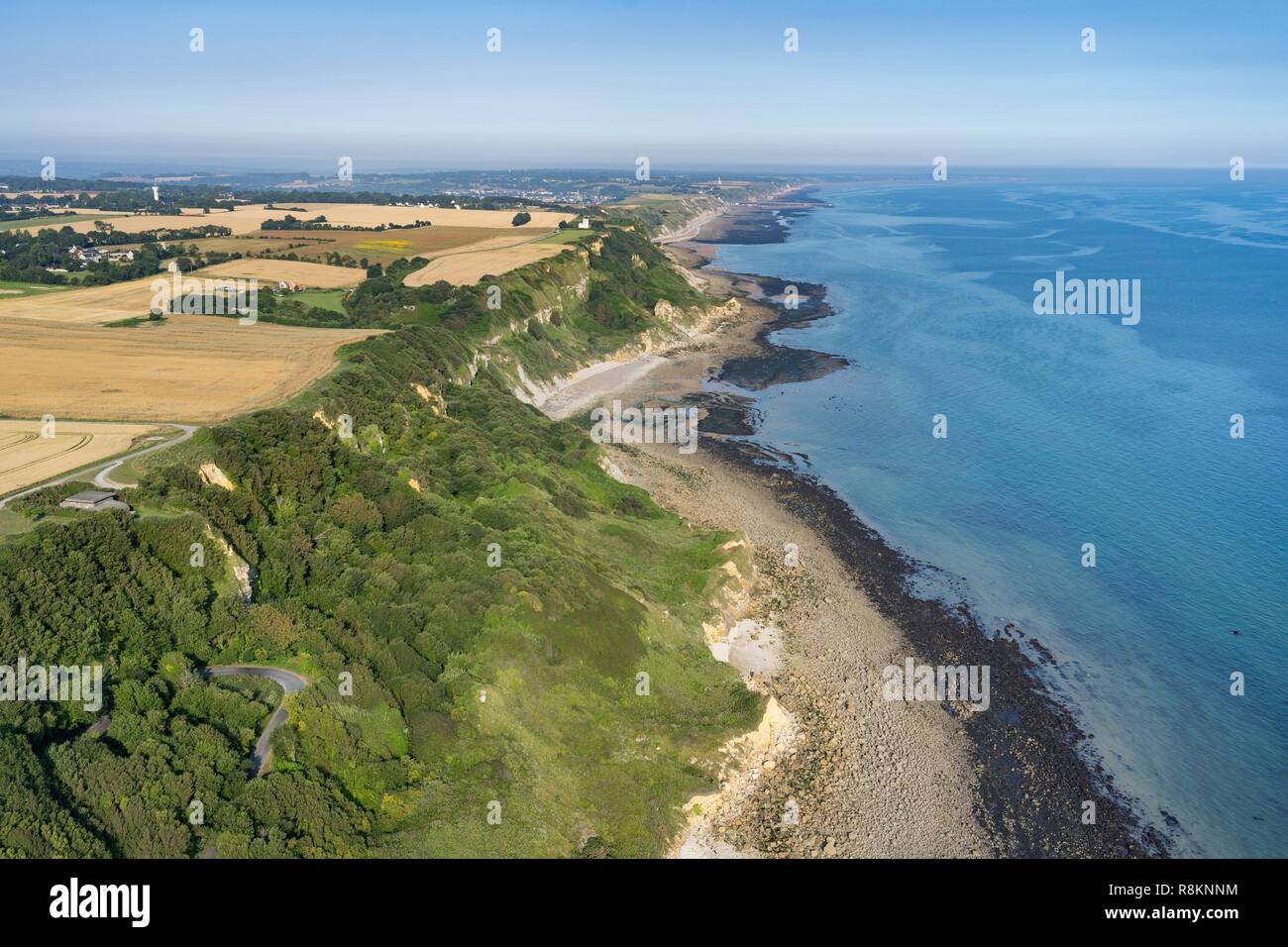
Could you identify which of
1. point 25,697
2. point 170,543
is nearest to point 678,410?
point 170,543

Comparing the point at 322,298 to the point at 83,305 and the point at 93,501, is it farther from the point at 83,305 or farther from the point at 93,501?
the point at 93,501

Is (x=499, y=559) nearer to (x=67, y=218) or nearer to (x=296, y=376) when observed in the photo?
(x=296, y=376)

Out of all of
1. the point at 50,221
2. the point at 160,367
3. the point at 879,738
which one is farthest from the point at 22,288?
the point at 879,738

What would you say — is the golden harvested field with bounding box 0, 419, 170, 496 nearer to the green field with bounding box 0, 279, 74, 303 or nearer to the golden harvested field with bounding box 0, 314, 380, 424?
the golden harvested field with bounding box 0, 314, 380, 424

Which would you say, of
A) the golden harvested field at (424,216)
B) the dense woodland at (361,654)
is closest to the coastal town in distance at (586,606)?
the dense woodland at (361,654)

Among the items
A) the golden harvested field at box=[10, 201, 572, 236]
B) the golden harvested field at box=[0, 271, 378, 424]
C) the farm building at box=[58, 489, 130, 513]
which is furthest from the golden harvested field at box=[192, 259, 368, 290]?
the farm building at box=[58, 489, 130, 513]

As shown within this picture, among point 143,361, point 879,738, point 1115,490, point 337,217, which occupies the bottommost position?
point 879,738

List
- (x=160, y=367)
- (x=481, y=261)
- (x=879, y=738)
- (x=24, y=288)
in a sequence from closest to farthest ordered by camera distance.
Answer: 1. (x=879, y=738)
2. (x=160, y=367)
3. (x=24, y=288)
4. (x=481, y=261)
